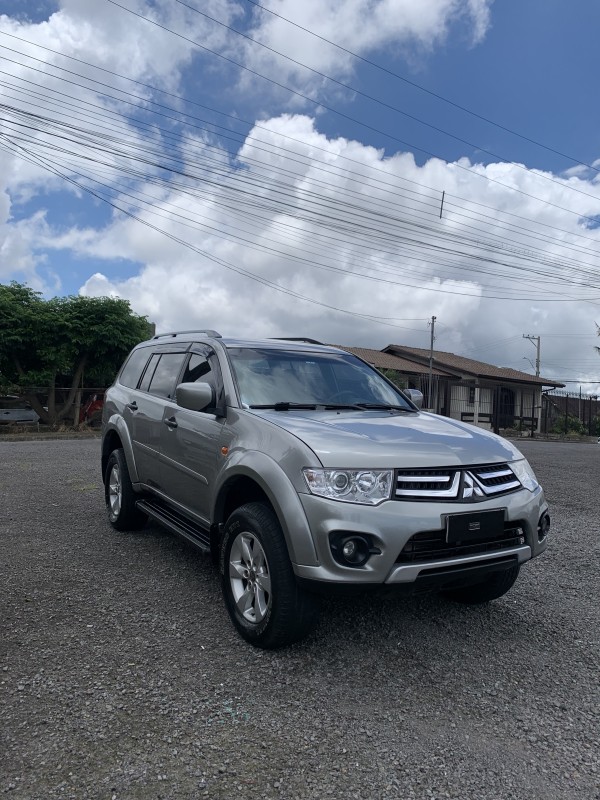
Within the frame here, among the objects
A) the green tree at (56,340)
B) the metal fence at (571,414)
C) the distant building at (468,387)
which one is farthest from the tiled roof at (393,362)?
the green tree at (56,340)

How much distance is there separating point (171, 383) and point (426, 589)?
2.84m

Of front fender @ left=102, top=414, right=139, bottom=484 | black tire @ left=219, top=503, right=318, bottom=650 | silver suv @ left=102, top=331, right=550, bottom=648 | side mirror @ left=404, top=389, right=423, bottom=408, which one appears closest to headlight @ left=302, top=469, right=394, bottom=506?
silver suv @ left=102, top=331, right=550, bottom=648

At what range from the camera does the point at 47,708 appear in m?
2.73

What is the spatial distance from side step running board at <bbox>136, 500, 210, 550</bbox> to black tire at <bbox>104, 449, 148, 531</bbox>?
0.77 ft

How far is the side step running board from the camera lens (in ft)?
13.5

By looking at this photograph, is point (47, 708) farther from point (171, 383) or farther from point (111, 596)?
point (171, 383)

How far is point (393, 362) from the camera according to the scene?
34.7m

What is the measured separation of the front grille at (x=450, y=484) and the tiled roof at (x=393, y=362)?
28.3 metres

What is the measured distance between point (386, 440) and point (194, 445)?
1565 mm

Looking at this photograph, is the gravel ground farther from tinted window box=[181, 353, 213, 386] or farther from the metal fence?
the metal fence

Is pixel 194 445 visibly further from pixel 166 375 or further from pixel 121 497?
pixel 121 497

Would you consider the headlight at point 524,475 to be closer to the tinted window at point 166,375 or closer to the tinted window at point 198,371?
the tinted window at point 198,371

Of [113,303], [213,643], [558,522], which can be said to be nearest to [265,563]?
[213,643]

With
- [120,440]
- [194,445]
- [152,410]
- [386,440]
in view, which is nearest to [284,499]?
[386,440]
